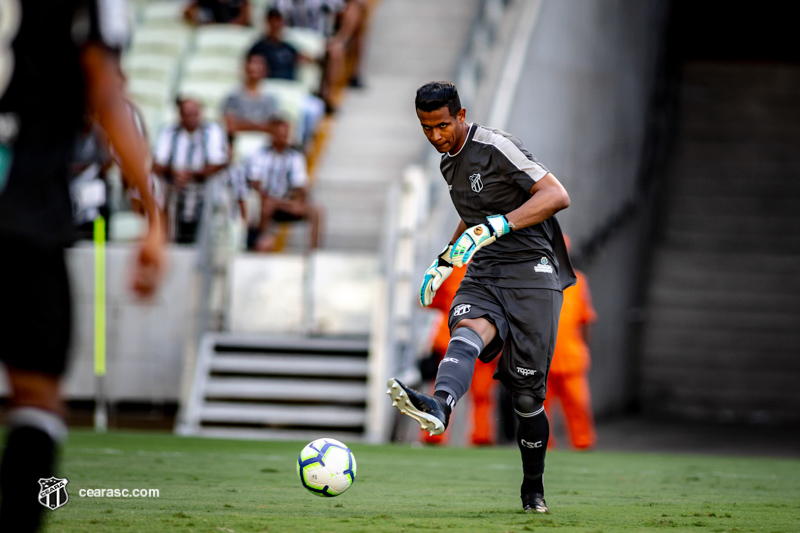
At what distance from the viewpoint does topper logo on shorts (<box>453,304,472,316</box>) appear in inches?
207

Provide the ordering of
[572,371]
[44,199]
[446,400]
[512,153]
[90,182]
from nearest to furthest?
[44,199], [446,400], [512,153], [572,371], [90,182]

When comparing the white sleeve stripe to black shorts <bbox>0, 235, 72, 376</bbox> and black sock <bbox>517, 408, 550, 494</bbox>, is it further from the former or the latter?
black shorts <bbox>0, 235, 72, 376</bbox>

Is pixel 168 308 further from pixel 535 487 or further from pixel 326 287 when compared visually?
pixel 535 487

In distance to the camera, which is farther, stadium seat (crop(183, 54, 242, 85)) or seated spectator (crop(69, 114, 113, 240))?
stadium seat (crop(183, 54, 242, 85))

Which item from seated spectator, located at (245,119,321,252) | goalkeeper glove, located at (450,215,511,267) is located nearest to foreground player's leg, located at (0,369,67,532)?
goalkeeper glove, located at (450,215,511,267)

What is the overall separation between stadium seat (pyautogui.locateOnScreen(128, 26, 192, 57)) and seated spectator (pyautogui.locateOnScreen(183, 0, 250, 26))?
0.30 metres

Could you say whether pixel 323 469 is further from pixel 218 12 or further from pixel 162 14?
pixel 162 14

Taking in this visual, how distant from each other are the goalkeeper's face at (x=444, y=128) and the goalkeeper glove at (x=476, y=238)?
0.44 meters

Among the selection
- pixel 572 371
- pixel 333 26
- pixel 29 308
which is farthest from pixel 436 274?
pixel 333 26

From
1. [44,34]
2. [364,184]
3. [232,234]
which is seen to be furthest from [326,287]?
[44,34]

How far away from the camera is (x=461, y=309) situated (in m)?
5.28

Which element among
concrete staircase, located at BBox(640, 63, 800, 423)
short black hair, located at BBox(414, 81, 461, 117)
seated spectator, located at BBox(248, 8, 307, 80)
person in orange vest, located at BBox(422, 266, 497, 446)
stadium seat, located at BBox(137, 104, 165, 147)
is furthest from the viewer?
concrete staircase, located at BBox(640, 63, 800, 423)

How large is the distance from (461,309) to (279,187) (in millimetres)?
8046

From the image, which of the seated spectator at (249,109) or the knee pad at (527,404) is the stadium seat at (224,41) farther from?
the knee pad at (527,404)
